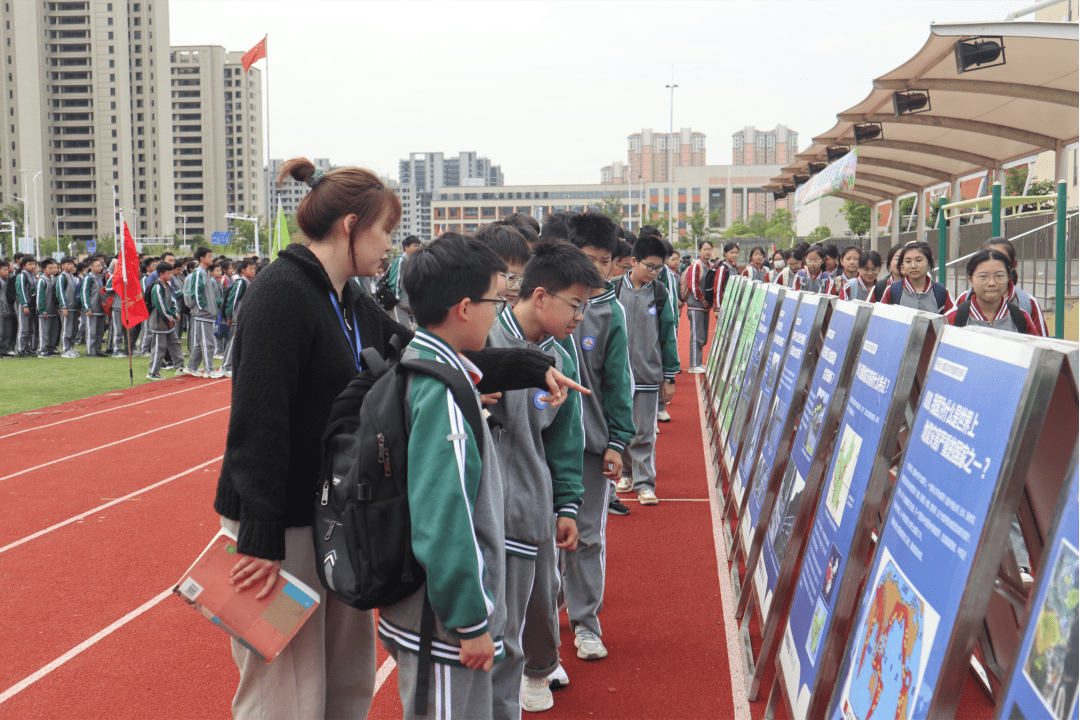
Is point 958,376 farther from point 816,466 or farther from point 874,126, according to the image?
point 874,126

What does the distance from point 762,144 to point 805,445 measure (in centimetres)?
17775

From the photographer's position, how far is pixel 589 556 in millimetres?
4109

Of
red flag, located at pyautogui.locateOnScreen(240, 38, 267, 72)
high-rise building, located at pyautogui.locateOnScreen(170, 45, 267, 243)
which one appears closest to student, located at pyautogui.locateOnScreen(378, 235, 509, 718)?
red flag, located at pyautogui.locateOnScreen(240, 38, 267, 72)

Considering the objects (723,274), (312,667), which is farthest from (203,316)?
(312,667)

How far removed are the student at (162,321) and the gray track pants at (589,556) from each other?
523 inches

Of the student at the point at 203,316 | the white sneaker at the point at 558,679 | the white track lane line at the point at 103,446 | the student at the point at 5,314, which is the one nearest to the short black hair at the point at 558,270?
the white sneaker at the point at 558,679

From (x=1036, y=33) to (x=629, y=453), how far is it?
18.2 feet

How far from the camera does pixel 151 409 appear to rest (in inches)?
480

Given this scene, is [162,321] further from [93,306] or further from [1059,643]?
[1059,643]

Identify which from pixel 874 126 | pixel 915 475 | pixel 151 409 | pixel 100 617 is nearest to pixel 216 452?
pixel 151 409

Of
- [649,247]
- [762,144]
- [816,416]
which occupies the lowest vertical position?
[816,416]

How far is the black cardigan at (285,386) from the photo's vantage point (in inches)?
90.6

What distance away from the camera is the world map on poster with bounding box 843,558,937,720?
6.60 ft

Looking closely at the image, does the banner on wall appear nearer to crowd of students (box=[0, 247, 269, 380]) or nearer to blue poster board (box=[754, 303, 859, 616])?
crowd of students (box=[0, 247, 269, 380])
